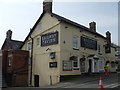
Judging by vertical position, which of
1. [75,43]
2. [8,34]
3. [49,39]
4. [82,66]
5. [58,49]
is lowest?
[82,66]

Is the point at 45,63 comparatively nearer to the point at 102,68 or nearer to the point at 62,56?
the point at 62,56

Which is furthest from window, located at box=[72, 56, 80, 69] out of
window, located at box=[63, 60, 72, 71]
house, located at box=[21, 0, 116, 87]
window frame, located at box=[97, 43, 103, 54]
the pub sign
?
window frame, located at box=[97, 43, 103, 54]

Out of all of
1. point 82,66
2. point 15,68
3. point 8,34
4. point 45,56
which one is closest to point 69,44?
point 45,56

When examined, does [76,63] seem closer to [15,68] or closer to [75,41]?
[75,41]

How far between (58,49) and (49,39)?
249cm

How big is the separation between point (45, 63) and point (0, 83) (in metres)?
6.76

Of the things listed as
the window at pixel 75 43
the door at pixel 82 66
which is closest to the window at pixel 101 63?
the door at pixel 82 66

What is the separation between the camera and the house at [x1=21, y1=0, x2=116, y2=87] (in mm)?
21953

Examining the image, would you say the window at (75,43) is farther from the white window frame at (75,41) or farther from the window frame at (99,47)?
the window frame at (99,47)

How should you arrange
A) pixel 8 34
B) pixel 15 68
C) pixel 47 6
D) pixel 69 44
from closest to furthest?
pixel 69 44 → pixel 47 6 → pixel 15 68 → pixel 8 34

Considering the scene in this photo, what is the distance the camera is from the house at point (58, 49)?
2195cm

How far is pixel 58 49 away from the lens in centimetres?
2177

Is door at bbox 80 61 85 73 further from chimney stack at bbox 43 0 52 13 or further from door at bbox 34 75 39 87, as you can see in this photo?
chimney stack at bbox 43 0 52 13

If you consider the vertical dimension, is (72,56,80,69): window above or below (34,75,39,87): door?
above
